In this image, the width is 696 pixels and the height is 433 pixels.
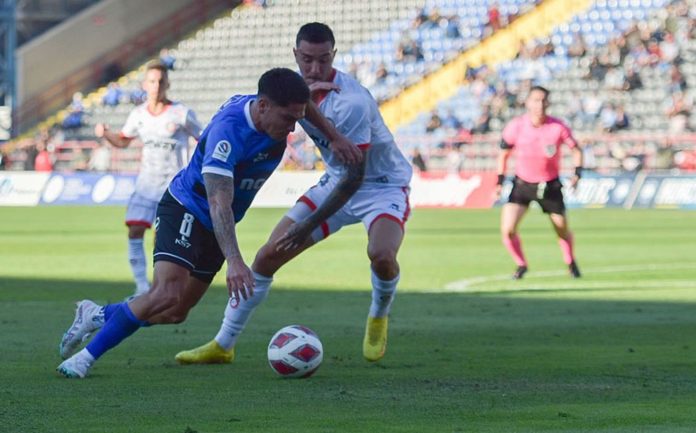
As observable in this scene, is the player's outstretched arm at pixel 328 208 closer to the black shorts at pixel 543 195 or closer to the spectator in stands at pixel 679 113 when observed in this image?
the black shorts at pixel 543 195

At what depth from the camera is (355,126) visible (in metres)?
9.60

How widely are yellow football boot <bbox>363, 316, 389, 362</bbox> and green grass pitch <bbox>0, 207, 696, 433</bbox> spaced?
186mm

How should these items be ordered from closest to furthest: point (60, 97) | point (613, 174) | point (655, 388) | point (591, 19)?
point (655, 388) → point (613, 174) → point (591, 19) → point (60, 97)

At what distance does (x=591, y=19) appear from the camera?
45031 millimetres

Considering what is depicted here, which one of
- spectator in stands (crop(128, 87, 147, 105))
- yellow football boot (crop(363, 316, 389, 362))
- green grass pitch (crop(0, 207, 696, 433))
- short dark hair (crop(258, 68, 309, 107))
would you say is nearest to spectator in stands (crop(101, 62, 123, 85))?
spectator in stands (crop(128, 87, 147, 105))

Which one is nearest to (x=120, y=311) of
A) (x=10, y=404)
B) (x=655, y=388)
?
(x=10, y=404)

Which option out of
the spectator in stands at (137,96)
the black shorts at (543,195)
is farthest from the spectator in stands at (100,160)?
the black shorts at (543,195)

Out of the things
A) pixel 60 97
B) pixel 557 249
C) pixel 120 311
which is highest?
pixel 120 311

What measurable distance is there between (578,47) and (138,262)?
30.8 m

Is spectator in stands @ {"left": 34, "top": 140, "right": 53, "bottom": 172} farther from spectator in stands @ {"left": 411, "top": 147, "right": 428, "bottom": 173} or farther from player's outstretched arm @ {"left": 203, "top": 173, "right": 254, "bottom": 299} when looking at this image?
player's outstretched arm @ {"left": 203, "top": 173, "right": 254, "bottom": 299}

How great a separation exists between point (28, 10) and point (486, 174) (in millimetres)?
24936

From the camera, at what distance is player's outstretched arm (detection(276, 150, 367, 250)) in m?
9.21

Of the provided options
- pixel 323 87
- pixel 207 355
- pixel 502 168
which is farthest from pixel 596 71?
pixel 207 355

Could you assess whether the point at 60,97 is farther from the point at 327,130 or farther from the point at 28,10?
the point at 327,130
